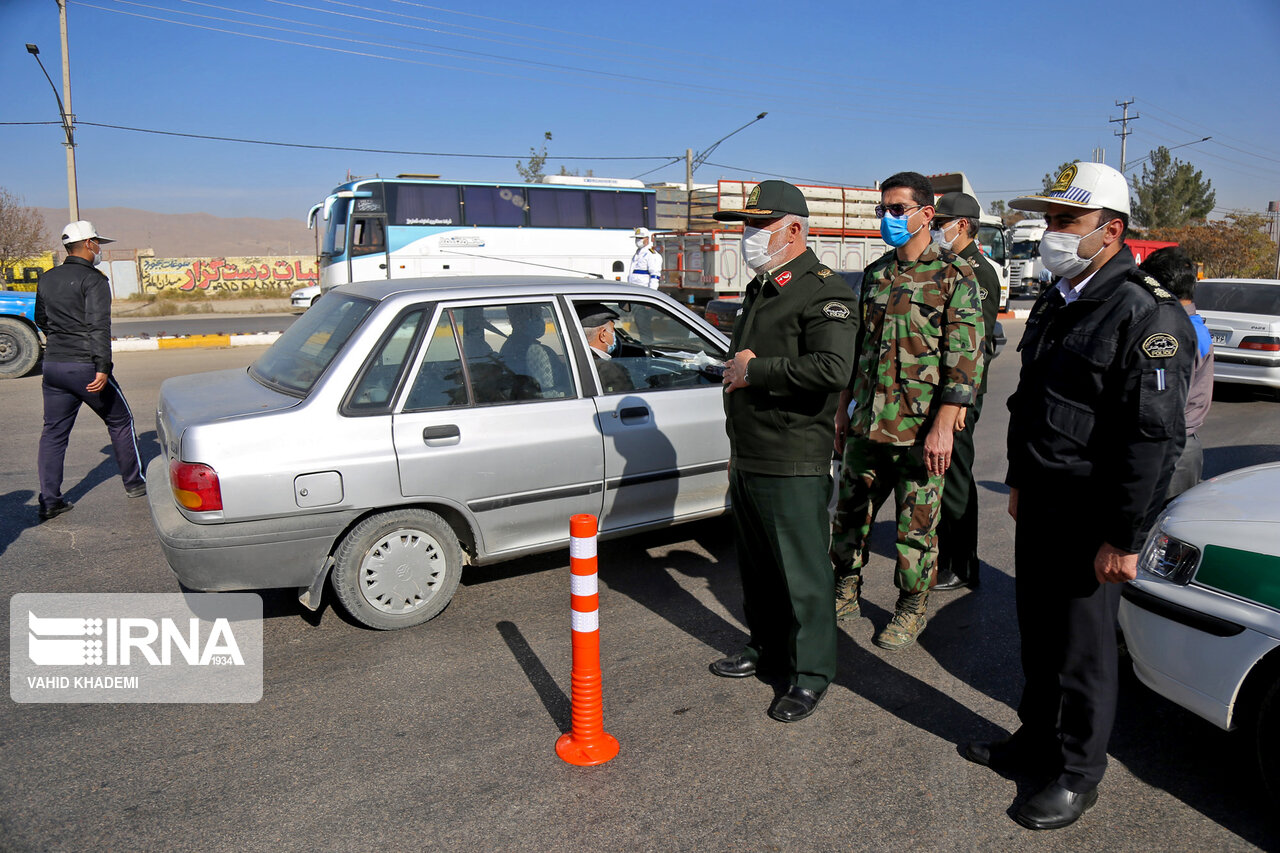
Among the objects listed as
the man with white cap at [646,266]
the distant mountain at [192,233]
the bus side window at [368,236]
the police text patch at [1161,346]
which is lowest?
the police text patch at [1161,346]

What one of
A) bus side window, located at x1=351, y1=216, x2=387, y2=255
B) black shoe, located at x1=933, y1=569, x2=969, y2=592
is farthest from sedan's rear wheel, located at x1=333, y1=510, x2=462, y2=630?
bus side window, located at x1=351, y1=216, x2=387, y2=255

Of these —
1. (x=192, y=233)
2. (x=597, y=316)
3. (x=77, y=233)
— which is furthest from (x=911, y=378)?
(x=192, y=233)

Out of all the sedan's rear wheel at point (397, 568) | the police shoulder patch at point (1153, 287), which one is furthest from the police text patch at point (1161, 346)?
the sedan's rear wheel at point (397, 568)

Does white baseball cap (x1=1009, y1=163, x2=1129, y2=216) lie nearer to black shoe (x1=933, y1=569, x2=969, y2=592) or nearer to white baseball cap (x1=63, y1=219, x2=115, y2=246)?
black shoe (x1=933, y1=569, x2=969, y2=592)

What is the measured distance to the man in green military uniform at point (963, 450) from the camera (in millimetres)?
4383

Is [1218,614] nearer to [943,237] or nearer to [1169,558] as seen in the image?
[1169,558]

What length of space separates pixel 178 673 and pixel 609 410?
2.29 metres

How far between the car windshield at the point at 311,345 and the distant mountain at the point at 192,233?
331 feet

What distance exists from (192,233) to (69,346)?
129 meters

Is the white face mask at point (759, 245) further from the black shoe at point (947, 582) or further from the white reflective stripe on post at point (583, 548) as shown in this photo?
the black shoe at point (947, 582)

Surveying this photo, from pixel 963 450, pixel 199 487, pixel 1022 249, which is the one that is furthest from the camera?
pixel 1022 249

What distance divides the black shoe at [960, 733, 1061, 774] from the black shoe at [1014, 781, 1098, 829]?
246 millimetres

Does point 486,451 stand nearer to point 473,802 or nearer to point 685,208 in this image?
point 473,802

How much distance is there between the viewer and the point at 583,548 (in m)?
2.80
